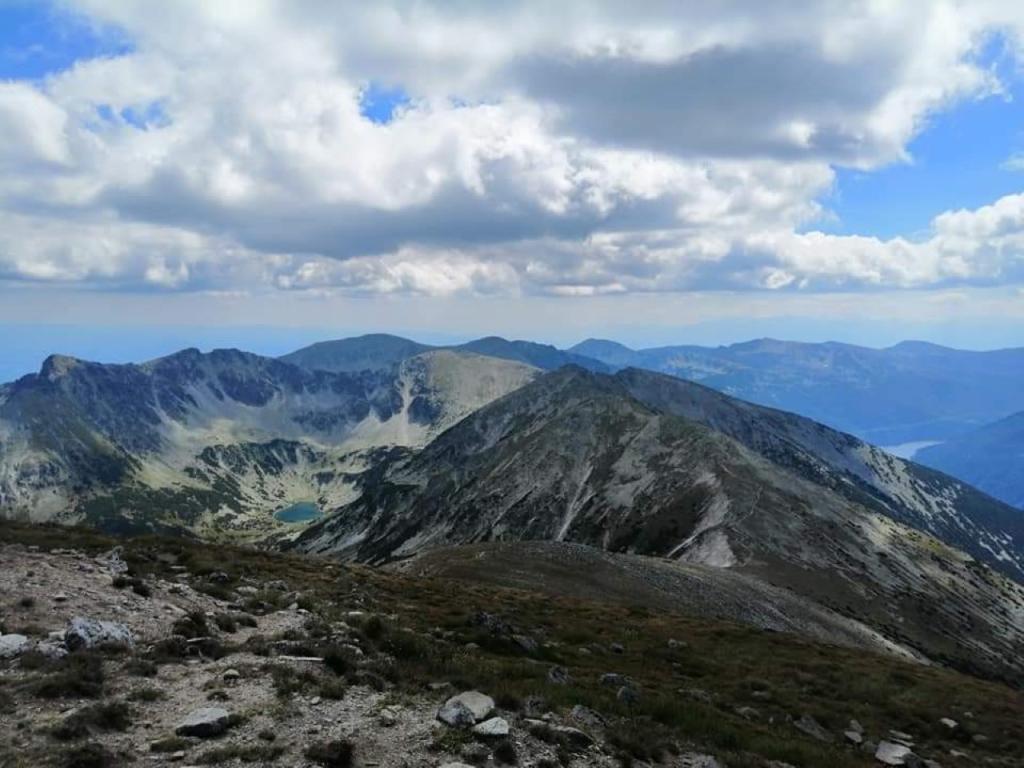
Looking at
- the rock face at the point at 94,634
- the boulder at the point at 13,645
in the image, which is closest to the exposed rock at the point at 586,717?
the rock face at the point at 94,634

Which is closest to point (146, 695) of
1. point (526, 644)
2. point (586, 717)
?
point (586, 717)

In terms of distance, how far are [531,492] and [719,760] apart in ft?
576

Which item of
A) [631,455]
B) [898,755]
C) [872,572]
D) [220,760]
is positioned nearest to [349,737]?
[220,760]

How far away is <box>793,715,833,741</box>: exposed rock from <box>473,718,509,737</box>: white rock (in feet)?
52.9

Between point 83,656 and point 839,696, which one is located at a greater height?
point 83,656

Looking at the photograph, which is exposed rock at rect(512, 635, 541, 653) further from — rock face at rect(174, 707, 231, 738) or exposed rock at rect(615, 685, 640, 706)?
rock face at rect(174, 707, 231, 738)

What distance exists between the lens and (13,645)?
1934cm

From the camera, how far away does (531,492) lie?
194m

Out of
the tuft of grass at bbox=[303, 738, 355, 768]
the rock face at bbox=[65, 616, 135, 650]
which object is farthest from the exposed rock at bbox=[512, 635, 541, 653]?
the tuft of grass at bbox=[303, 738, 355, 768]

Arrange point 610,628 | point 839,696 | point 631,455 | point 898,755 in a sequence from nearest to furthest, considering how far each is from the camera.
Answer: point 898,755 → point 839,696 → point 610,628 → point 631,455

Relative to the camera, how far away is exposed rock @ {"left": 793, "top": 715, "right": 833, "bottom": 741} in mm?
27256

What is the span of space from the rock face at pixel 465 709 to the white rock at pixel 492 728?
13.3 inches

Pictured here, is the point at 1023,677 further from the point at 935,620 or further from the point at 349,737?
the point at 349,737

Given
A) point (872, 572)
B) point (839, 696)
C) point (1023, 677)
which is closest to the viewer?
point (839, 696)
